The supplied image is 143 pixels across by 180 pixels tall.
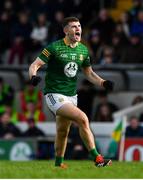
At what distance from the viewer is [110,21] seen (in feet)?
81.2

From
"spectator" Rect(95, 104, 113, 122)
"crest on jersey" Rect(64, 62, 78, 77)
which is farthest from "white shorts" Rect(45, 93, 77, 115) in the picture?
"spectator" Rect(95, 104, 113, 122)

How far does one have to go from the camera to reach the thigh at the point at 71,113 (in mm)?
13680

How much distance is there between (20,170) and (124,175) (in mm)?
1724

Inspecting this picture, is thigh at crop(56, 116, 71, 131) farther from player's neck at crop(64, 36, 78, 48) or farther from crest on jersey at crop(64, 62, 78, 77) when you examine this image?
player's neck at crop(64, 36, 78, 48)

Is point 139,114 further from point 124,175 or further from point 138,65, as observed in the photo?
point 124,175

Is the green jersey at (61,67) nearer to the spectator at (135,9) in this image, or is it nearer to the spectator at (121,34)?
the spectator at (121,34)

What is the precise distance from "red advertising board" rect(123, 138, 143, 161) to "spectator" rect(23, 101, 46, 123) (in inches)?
122

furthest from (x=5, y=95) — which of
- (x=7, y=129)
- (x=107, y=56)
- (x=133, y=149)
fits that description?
(x=133, y=149)

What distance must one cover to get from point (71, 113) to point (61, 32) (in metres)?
11.6

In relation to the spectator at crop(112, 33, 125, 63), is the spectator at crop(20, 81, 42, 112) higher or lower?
lower

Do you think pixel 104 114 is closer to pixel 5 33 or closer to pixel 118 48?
pixel 118 48

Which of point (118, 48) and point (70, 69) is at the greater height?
point (118, 48)

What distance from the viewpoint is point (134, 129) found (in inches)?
797

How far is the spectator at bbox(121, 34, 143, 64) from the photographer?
23.1 m
